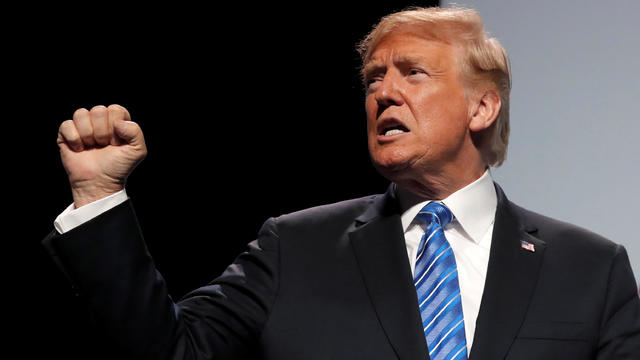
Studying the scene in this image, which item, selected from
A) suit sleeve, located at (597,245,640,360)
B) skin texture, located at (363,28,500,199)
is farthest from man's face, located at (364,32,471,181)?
suit sleeve, located at (597,245,640,360)

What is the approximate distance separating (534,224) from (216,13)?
4.83ft

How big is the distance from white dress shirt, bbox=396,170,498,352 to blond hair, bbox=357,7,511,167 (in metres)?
0.14

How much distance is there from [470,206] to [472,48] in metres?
0.37

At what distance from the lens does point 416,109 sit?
6.06ft

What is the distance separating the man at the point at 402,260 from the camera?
57.2 inches

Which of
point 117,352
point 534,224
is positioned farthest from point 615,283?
point 117,352

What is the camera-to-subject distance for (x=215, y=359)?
163cm

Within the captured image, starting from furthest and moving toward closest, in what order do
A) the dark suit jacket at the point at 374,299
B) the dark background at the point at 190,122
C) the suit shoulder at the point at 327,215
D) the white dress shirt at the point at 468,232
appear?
the dark background at the point at 190,122, the suit shoulder at the point at 327,215, the white dress shirt at the point at 468,232, the dark suit jacket at the point at 374,299

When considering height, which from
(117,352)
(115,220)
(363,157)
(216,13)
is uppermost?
(216,13)

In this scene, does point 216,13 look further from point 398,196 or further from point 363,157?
point 398,196

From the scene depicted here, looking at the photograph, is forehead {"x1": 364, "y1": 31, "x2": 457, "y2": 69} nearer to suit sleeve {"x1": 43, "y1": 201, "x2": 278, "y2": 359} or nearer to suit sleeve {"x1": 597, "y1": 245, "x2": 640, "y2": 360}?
suit sleeve {"x1": 597, "y1": 245, "x2": 640, "y2": 360}

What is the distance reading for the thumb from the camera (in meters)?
1.43

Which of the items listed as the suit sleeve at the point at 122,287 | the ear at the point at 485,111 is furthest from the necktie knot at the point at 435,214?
the suit sleeve at the point at 122,287

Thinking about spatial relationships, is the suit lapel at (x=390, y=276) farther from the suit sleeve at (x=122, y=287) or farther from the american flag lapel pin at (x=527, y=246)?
the suit sleeve at (x=122, y=287)
